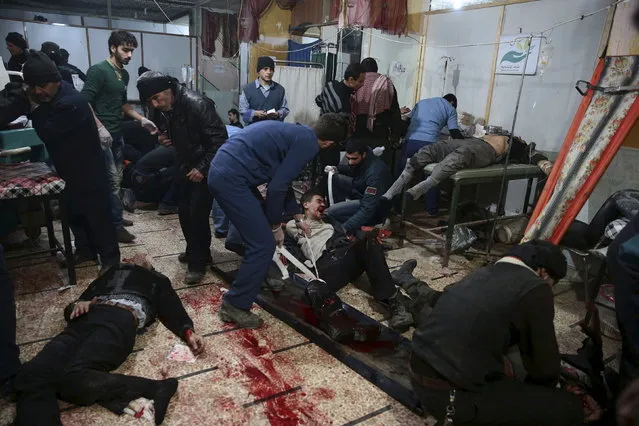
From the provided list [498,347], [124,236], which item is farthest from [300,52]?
[498,347]

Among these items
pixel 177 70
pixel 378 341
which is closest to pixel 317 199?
pixel 378 341

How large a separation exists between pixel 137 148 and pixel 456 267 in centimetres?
434

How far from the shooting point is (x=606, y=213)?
11.5 ft

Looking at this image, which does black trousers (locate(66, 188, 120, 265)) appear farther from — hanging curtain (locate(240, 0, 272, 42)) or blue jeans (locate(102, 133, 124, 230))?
hanging curtain (locate(240, 0, 272, 42))

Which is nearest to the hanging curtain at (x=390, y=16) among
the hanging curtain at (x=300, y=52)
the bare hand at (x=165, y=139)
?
the hanging curtain at (x=300, y=52)

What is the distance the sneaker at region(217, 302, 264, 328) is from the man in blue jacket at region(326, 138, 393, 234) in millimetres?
1442

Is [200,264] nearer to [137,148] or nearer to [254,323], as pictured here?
[254,323]

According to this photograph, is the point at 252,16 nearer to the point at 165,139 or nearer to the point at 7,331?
the point at 165,139

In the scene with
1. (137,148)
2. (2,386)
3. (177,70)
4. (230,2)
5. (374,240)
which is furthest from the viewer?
(230,2)

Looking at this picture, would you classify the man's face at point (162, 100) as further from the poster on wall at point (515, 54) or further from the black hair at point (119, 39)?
the poster on wall at point (515, 54)

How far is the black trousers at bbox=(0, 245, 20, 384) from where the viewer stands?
1956 millimetres

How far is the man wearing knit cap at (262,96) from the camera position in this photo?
5250mm

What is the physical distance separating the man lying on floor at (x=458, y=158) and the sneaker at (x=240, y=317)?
1885 mm

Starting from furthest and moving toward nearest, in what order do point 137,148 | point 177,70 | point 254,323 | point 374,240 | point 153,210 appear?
point 177,70
point 137,148
point 153,210
point 374,240
point 254,323
